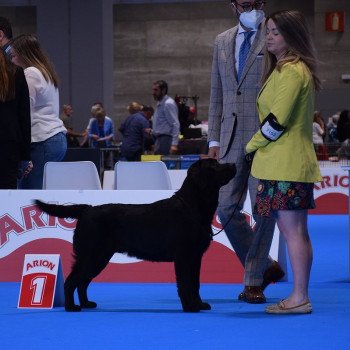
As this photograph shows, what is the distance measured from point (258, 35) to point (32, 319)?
1.94 meters

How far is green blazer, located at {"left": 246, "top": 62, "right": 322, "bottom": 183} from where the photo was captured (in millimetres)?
4438

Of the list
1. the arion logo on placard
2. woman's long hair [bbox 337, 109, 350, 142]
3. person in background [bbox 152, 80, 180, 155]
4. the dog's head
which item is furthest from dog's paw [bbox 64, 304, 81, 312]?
woman's long hair [bbox 337, 109, 350, 142]

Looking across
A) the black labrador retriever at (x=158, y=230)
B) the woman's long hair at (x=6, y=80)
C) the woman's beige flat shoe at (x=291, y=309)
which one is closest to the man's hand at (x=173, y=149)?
the woman's long hair at (x=6, y=80)

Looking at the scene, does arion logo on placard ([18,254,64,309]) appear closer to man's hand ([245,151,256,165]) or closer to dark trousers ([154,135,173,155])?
man's hand ([245,151,256,165])

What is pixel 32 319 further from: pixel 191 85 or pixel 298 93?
pixel 191 85

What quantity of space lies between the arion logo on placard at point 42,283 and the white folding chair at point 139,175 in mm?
2701

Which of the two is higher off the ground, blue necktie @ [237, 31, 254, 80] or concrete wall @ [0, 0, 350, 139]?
concrete wall @ [0, 0, 350, 139]

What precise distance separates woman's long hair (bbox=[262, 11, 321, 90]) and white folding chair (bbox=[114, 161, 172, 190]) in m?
3.17

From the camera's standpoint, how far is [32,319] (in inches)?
177

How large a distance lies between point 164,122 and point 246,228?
668 cm

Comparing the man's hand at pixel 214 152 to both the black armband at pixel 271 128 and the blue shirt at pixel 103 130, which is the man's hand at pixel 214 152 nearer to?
the black armband at pixel 271 128

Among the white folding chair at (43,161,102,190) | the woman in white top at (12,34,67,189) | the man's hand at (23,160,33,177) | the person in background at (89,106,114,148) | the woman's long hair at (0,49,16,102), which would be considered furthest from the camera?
the person in background at (89,106,114,148)

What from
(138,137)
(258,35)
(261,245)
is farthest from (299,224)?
(138,137)

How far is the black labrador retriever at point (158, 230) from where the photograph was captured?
466 centimetres
